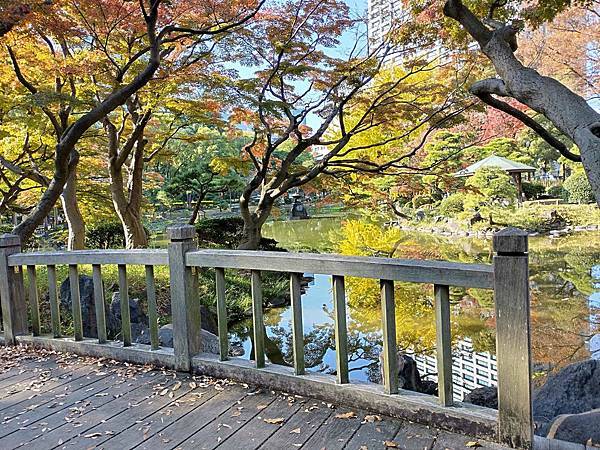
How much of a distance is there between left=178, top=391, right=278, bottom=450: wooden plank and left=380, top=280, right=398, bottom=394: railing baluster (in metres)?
0.61

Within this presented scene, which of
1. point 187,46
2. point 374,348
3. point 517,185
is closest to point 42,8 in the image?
point 187,46

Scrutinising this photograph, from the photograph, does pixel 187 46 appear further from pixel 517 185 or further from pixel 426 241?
pixel 517 185

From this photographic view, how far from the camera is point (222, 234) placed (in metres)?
12.0

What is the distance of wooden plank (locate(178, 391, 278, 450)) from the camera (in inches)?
80.4

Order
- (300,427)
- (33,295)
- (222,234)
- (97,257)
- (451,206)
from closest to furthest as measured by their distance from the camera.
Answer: (300,427) → (97,257) → (33,295) → (222,234) → (451,206)

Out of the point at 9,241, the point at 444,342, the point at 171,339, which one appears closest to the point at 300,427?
the point at 444,342

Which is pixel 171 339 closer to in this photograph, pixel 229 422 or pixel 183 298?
pixel 183 298

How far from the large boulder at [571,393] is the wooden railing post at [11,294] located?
351cm

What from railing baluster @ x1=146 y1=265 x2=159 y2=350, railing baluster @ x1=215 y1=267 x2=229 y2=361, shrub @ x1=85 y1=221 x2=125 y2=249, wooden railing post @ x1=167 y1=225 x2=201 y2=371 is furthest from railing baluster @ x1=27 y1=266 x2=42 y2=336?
shrub @ x1=85 y1=221 x2=125 y2=249

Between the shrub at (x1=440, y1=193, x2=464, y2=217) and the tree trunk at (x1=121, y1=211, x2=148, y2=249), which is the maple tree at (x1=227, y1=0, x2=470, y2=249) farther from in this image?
the shrub at (x1=440, y1=193, x2=464, y2=217)

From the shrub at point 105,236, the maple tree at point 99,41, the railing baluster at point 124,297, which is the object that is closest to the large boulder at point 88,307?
the maple tree at point 99,41

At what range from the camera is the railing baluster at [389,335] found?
2.19 m

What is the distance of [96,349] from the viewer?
3191 mm

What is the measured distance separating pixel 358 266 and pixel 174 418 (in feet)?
3.64
